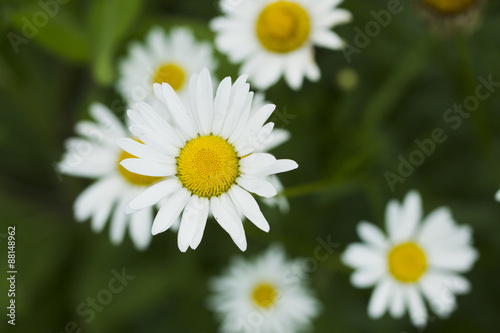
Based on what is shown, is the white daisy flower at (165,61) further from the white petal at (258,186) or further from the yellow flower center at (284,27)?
the white petal at (258,186)

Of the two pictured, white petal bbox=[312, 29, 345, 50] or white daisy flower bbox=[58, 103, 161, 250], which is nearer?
white petal bbox=[312, 29, 345, 50]

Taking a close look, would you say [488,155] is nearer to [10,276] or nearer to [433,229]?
[433,229]

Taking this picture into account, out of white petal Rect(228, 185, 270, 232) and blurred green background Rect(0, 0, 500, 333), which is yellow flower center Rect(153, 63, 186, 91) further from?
white petal Rect(228, 185, 270, 232)

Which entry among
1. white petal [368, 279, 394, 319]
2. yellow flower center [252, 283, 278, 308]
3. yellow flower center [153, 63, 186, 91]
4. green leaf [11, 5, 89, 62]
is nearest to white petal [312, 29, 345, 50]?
yellow flower center [153, 63, 186, 91]

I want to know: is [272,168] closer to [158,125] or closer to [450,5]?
[158,125]

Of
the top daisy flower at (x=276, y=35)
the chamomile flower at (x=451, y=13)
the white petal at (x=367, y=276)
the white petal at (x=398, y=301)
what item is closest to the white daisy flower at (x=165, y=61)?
the top daisy flower at (x=276, y=35)

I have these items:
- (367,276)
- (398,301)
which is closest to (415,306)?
(398,301)
